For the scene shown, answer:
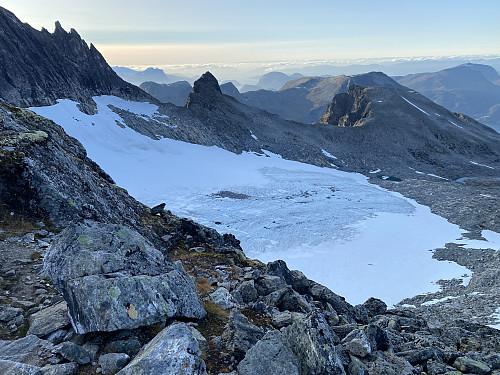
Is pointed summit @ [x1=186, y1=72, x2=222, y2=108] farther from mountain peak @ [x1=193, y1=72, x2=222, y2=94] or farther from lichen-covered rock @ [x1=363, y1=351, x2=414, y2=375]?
lichen-covered rock @ [x1=363, y1=351, x2=414, y2=375]

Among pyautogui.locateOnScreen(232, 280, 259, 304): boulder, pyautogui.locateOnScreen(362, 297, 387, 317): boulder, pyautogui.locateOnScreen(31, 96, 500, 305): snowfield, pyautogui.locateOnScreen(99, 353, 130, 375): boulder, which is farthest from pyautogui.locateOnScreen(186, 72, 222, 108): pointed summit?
pyautogui.locateOnScreen(99, 353, 130, 375): boulder

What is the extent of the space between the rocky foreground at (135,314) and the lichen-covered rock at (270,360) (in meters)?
0.02

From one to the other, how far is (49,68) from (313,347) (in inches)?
3498

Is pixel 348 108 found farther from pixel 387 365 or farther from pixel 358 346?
pixel 387 365

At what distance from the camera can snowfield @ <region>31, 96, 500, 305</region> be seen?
30.7 meters

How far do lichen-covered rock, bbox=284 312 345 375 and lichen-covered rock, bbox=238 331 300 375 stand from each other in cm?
18

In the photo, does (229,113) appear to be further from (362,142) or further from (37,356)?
(37,356)

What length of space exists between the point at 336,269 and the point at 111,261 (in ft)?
88.5

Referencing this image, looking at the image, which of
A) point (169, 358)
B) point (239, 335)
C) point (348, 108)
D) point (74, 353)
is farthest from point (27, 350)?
point (348, 108)

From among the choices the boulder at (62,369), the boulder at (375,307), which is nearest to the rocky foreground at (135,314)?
the boulder at (62,369)

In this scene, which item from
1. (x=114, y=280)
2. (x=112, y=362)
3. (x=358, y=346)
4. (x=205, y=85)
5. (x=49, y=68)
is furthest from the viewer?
(x=205, y=85)

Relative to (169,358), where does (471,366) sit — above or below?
below

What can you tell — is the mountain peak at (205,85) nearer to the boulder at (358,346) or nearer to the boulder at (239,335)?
the boulder at (239,335)

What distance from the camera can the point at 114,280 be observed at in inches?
270
